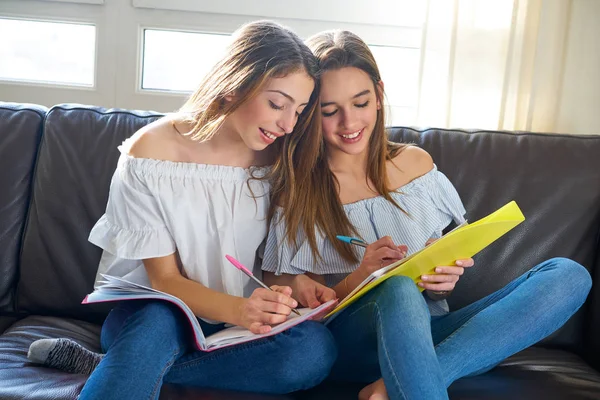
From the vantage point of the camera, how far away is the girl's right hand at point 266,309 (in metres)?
1.31

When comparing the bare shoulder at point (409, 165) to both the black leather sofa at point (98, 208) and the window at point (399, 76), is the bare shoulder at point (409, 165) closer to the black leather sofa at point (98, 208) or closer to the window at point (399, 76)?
the black leather sofa at point (98, 208)

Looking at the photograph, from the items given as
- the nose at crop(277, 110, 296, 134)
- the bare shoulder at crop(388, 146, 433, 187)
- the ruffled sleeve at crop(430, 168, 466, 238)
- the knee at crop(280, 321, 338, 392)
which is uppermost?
the nose at crop(277, 110, 296, 134)

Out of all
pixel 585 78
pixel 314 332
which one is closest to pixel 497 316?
pixel 314 332

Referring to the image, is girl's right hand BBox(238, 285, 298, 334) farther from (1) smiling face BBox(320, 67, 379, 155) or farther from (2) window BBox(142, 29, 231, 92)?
(2) window BBox(142, 29, 231, 92)

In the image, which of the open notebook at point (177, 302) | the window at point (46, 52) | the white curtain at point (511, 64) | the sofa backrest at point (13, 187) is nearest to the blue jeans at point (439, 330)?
the open notebook at point (177, 302)

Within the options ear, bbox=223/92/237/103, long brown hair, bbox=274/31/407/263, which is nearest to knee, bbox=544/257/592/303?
long brown hair, bbox=274/31/407/263

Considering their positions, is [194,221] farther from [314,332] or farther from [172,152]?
[314,332]

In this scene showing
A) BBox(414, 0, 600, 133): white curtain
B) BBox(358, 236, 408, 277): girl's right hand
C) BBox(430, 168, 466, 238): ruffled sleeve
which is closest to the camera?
BBox(358, 236, 408, 277): girl's right hand

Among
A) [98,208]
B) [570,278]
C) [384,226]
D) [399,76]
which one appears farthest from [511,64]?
[98,208]

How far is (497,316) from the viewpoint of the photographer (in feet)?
4.65

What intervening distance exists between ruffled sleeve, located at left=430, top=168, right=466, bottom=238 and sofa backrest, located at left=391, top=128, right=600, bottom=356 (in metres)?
0.07

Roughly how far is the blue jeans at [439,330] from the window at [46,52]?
5.53ft

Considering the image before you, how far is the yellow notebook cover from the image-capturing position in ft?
4.20

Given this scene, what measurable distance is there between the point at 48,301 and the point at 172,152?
513mm
